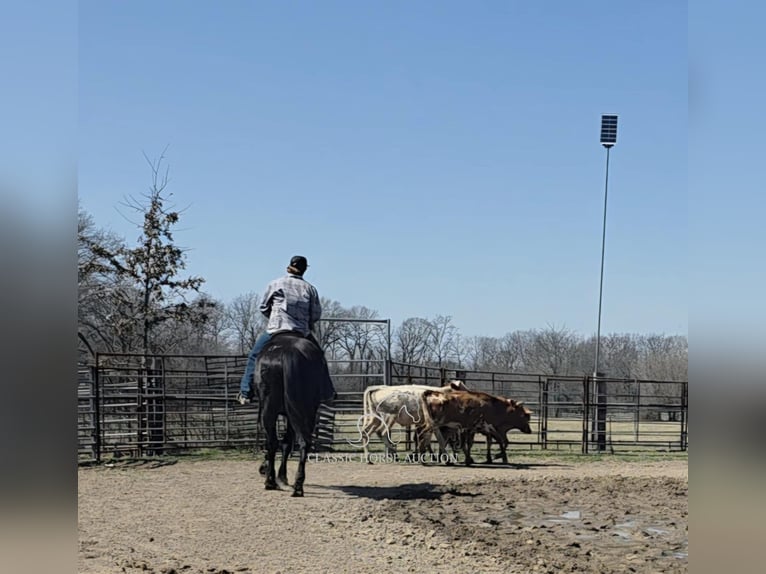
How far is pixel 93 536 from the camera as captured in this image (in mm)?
5836

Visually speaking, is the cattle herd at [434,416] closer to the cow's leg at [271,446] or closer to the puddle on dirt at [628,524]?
the cow's leg at [271,446]

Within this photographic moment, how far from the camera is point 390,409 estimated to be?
1188cm

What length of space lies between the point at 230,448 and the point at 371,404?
2.56 meters

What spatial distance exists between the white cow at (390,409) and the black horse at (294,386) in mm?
3983

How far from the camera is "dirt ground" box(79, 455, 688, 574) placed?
5152mm

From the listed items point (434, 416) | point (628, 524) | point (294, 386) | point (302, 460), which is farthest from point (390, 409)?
point (628, 524)

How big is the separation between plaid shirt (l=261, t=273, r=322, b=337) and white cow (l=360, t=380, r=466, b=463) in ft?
13.4

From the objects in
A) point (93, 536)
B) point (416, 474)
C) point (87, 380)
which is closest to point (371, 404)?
point (416, 474)

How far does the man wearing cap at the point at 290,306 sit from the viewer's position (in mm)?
7914

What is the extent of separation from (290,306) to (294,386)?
0.85 m

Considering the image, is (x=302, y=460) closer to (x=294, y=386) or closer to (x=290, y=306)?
(x=294, y=386)

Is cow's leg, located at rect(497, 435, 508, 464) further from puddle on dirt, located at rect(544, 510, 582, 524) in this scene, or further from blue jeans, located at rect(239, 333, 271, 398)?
blue jeans, located at rect(239, 333, 271, 398)
